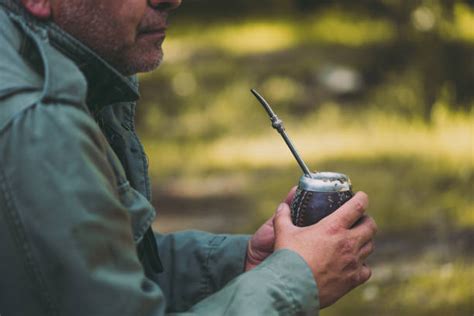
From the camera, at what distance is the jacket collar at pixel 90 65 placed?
7.04 feet

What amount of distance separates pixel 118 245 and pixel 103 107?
0.64 metres

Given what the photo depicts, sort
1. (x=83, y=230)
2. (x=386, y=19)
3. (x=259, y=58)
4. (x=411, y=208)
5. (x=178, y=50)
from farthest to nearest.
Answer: (x=178, y=50), (x=259, y=58), (x=386, y=19), (x=411, y=208), (x=83, y=230)

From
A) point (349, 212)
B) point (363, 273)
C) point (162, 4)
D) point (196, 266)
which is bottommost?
point (196, 266)

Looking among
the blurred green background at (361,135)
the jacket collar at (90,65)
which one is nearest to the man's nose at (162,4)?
the jacket collar at (90,65)

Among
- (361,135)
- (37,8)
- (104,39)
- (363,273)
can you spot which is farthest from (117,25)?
(361,135)

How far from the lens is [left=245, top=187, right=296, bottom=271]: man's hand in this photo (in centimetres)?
267

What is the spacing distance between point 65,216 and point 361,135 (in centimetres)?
689

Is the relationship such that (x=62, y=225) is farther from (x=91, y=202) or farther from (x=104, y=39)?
(x=104, y=39)

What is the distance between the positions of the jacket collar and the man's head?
0.08 feet

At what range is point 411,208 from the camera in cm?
623

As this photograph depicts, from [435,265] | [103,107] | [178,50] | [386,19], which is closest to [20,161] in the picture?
[103,107]

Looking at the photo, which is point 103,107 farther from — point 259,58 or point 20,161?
point 259,58

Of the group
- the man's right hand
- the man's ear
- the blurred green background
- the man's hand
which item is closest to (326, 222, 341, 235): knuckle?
the man's right hand

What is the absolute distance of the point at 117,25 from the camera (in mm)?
2209
